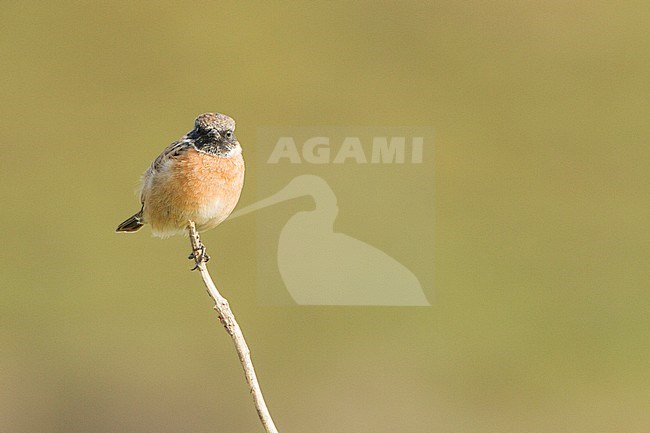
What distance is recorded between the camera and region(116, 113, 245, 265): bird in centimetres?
381

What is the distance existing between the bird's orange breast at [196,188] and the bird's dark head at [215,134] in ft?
0.09

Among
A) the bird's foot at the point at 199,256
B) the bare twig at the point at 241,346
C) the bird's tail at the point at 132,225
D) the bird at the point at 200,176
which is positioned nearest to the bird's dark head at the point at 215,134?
the bird at the point at 200,176

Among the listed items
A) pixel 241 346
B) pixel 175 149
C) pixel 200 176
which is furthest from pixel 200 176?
pixel 241 346

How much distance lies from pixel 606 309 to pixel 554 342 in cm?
95

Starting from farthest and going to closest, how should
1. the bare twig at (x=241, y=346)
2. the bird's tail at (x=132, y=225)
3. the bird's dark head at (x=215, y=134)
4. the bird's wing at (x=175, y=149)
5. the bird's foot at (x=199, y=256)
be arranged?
the bird's tail at (x=132, y=225)
the bird's wing at (x=175, y=149)
the bird's dark head at (x=215, y=134)
the bird's foot at (x=199, y=256)
the bare twig at (x=241, y=346)

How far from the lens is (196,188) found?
3838 mm

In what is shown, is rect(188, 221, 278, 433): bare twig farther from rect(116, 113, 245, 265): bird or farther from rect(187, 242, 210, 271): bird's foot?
rect(116, 113, 245, 265): bird

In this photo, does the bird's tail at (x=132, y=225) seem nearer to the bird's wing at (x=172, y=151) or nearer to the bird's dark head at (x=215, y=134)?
the bird's wing at (x=172, y=151)

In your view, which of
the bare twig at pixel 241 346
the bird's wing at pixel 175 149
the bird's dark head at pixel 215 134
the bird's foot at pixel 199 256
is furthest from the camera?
the bird's wing at pixel 175 149

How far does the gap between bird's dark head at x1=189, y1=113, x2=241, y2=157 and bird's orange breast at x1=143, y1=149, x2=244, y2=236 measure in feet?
0.09

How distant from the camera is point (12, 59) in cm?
1317

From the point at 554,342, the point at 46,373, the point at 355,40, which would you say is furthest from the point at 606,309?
the point at 46,373

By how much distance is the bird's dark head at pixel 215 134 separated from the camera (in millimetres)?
3732

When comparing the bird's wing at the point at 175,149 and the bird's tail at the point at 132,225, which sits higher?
the bird's wing at the point at 175,149
